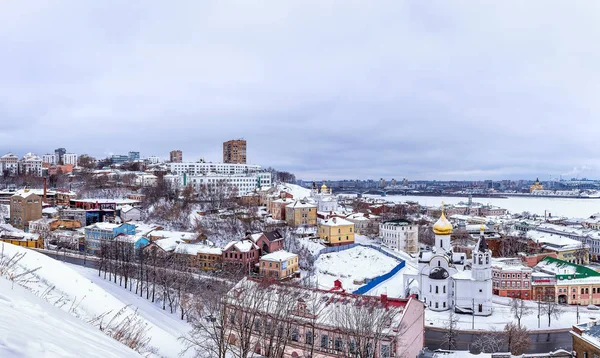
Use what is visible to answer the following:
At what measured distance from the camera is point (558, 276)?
3541 centimetres

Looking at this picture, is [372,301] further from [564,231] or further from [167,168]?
[167,168]

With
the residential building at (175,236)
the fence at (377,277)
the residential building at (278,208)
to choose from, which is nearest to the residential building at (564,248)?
the fence at (377,277)

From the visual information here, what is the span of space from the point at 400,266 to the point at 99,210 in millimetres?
36832

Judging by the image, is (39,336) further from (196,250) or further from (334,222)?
(334,222)

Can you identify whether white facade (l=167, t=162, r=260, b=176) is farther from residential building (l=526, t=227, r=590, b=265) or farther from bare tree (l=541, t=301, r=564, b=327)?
bare tree (l=541, t=301, r=564, b=327)

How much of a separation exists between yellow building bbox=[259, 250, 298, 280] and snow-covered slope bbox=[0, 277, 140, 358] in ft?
101

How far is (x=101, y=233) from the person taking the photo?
4341cm

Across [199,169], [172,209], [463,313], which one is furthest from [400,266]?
[199,169]

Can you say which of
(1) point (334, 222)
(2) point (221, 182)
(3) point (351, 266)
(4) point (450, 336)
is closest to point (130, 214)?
(2) point (221, 182)

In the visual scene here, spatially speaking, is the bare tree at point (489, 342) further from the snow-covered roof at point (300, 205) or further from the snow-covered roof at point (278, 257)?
the snow-covered roof at point (300, 205)

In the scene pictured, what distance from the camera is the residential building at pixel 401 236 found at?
1944 inches

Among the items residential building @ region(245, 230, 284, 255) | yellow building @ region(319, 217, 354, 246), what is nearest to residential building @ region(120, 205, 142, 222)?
residential building @ region(245, 230, 284, 255)

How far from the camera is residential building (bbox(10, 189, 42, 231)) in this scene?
49.4 meters

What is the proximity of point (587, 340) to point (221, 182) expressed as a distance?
195 feet
